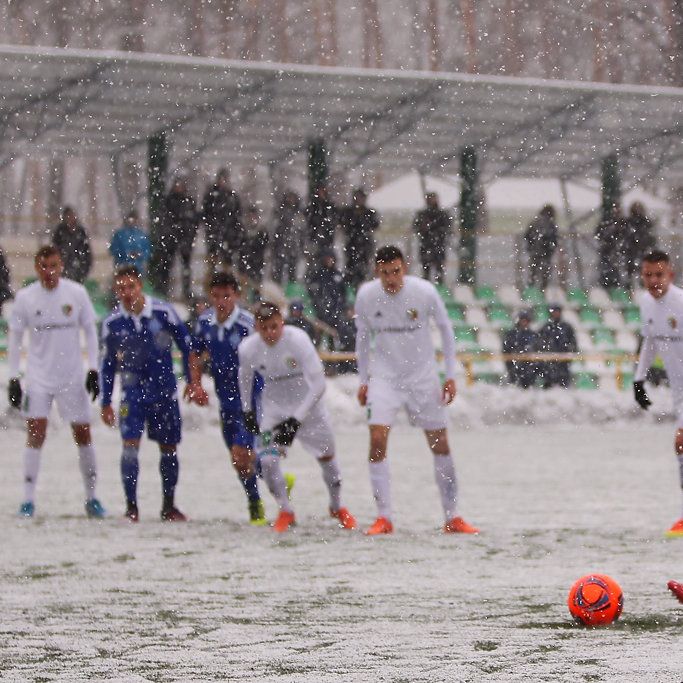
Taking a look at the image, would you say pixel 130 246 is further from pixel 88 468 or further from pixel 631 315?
pixel 88 468

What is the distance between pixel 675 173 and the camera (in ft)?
101

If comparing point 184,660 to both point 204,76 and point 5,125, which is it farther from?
point 5,125

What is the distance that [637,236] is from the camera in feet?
86.6

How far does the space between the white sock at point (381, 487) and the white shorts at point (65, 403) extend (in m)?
2.31

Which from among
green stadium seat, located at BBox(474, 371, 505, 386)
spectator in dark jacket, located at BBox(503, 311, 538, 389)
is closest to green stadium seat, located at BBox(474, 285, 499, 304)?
green stadium seat, located at BBox(474, 371, 505, 386)

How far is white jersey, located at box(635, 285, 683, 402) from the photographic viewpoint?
1057 centimetres

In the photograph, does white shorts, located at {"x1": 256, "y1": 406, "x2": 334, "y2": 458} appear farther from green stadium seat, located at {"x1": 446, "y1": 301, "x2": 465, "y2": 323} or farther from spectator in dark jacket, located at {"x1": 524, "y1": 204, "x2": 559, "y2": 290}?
green stadium seat, located at {"x1": 446, "y1": 301, "x2": 465, "y2": 323}

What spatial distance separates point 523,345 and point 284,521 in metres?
13.5

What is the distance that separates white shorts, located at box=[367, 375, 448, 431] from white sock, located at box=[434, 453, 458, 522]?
22 centimetres

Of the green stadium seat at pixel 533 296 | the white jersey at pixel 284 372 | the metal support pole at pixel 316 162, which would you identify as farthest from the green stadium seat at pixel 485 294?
the white jersey at pixel 284 372

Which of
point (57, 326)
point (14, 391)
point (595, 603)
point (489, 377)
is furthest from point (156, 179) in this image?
point (595, 603)

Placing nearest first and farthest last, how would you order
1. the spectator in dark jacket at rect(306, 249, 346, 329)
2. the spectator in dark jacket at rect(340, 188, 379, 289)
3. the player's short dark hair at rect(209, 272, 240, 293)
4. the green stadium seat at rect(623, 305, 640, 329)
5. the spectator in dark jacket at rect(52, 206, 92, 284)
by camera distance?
the player's short dark hair at rect(209, 272, 240, 293), the spectator in dark jacket at rect(52, 206, 92, 284), the spectator in dark jacket at rect(340, 188, 379, 289), the spectator in dark jacket at rect(306, 249, 346, 329), the green stadium seat at rect(623, 305, 640, 329)

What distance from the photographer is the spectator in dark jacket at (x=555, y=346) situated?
23.8 meters

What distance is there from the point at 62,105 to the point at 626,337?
9.74m
